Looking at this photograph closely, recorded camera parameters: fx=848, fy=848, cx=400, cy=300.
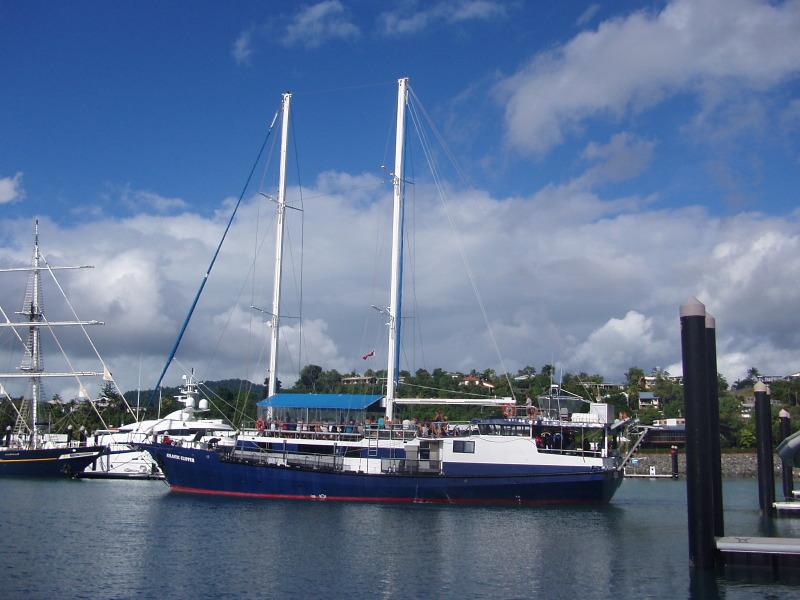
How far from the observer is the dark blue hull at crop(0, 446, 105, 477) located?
2677 inches

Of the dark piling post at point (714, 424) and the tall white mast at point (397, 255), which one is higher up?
the tall white mast at point (397, 255)

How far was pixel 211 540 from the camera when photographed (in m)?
31.5

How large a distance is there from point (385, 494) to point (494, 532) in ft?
37.7

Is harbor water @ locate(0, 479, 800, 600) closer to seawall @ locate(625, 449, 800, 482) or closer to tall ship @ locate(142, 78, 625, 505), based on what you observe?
tall ship @ locate(142, 78, 625, 505)

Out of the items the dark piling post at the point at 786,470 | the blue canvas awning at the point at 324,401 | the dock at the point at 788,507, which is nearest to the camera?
the dock at the point at 788,507

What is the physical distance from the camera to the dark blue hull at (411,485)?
145ft

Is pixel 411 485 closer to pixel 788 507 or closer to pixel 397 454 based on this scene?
pixel 397 454

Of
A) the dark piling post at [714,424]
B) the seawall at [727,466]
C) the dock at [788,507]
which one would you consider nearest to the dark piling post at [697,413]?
the dark piling post at [714,424]

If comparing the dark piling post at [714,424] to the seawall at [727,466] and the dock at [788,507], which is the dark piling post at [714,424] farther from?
the seawall at [727,466]

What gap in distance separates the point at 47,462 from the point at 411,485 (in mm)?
37147

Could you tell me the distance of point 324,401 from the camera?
1929 inches

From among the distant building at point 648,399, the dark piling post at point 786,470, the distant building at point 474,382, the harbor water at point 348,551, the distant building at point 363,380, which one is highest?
the distant building at point 474,382

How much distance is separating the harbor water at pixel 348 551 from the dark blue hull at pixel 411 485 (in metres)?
1.27

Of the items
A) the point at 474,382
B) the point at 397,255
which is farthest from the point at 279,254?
the point at 474,382
